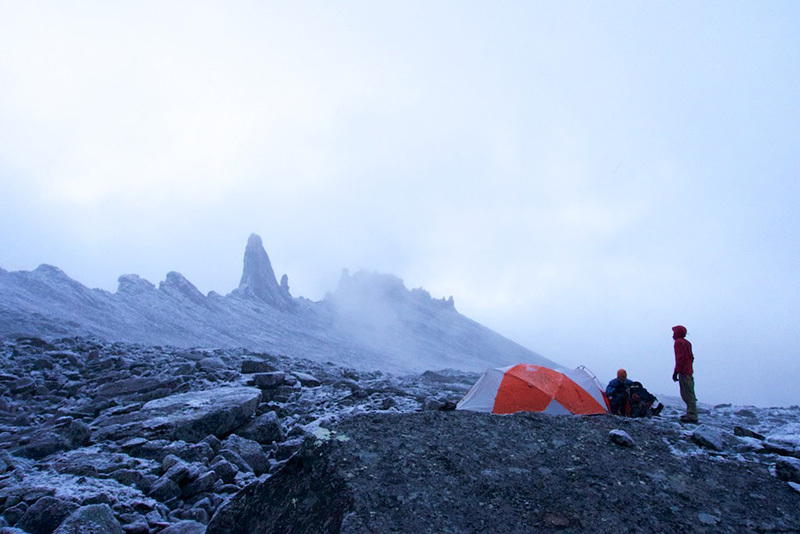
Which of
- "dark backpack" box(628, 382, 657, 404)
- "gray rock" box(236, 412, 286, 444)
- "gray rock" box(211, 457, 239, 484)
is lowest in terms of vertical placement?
"gray rock" box(211, 457, 239, 484)

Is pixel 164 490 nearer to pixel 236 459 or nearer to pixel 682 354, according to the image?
pixel 236 459

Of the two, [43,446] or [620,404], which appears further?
[620,404]

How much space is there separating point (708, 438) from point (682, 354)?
5930 millimetres

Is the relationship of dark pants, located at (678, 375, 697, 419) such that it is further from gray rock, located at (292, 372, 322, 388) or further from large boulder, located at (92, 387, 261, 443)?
gray rock, located at (292, 372, 322, 388)

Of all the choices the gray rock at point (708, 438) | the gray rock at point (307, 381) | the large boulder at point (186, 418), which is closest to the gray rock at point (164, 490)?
the large boulder at point (186, 418)

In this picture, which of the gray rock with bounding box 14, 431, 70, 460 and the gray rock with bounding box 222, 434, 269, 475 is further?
the gray rock with bounding box 222, 434, 269, 475

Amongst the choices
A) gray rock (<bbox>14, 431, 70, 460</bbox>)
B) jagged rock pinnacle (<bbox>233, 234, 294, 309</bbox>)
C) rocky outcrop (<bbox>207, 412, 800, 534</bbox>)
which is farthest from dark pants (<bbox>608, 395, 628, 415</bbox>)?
jagged rock pinnacle (<bbox>233, 234, 294, 309</bbox>)

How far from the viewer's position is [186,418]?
729 cm

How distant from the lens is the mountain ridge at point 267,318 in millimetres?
37763

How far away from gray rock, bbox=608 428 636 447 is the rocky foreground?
0.04 ft

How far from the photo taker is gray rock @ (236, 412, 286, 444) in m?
7.54

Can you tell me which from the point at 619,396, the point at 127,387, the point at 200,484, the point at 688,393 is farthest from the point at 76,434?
the point at 688,393

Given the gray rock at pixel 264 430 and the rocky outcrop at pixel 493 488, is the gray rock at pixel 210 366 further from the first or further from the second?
the rocky outcrop at pixel 493 488

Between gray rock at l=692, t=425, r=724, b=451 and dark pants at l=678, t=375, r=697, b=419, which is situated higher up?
dark pants at l=678, t=375, r=697, b=419
